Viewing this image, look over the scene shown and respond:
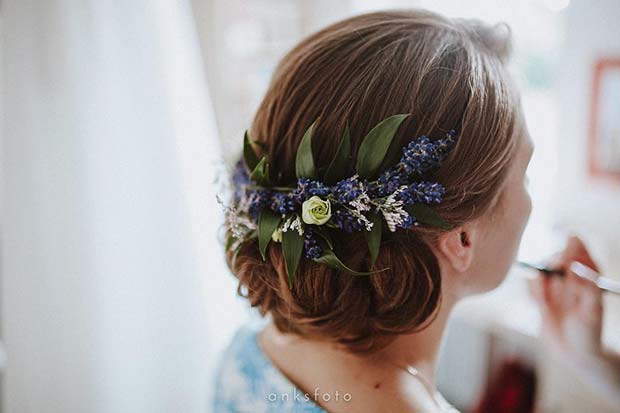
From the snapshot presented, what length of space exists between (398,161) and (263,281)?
0.28 m

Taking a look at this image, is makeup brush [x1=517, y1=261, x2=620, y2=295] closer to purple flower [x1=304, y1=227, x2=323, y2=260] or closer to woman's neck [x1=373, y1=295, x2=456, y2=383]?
woman's neck [x1=373, y1=295, x2=456, y2=383]

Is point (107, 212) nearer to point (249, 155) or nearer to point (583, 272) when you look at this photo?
point (249, 155)

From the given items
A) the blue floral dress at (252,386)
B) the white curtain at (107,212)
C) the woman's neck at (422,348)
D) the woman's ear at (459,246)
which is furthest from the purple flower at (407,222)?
the white curtain at (107,212)

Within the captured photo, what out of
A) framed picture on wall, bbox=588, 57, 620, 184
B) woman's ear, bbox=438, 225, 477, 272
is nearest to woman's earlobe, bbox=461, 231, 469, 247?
woman's ear, bbox=438, 225, 477, 272

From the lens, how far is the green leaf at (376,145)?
2.28 ft

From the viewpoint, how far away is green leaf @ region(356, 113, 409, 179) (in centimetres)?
70

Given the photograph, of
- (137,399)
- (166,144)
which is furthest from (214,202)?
(137,399)

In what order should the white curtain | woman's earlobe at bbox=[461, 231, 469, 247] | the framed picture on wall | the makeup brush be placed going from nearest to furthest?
woman's earlobe at bbox=[461, 231, 469, 247], the makeup brush, the white curtain, the framed picture on wall

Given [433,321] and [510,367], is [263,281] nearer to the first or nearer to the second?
[433,321]

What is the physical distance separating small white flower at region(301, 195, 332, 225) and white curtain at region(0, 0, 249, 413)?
81cm

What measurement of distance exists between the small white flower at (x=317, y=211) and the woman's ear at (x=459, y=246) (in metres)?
0.18

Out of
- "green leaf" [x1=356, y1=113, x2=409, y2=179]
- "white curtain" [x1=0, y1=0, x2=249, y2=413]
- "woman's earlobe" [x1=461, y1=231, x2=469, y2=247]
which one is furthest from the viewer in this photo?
"white curtain" [x1=0, y1=0, x2=249, y2=413]

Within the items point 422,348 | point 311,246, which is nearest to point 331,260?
point 311,246

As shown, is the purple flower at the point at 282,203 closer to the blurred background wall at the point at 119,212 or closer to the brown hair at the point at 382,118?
the brown hair at the point at 382,118
